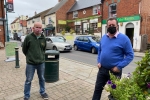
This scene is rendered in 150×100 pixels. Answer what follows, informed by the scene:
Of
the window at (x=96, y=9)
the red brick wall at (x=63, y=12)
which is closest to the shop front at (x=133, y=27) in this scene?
the window at (x=96, y=9)

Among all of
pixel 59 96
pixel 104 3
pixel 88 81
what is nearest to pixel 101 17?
pixel 104 3

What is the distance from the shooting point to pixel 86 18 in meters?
25.8

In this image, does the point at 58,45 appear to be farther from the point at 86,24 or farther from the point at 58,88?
the point at 86,24

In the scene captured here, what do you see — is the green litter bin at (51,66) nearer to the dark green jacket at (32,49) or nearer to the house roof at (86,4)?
the dark green jacket at (32,49)

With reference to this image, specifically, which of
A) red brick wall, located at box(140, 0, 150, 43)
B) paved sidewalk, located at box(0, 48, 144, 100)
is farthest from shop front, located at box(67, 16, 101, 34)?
paved sidewalk, located at box(0, 48, 144, 100)

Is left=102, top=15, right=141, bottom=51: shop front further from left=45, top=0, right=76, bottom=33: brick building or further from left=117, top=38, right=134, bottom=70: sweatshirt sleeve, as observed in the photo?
left=45, top=0, right=76, bottom=33: brick building

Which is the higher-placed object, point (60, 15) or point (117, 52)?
point (60, 15)

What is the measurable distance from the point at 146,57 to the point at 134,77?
33 centimetres

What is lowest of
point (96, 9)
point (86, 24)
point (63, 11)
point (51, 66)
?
point (51, 66)

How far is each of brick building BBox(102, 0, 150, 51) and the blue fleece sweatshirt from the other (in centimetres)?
1348

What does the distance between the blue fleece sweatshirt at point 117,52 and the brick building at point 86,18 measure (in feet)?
64.0

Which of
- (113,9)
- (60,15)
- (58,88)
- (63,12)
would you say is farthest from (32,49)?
(63,12)

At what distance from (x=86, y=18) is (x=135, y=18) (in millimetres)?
11131

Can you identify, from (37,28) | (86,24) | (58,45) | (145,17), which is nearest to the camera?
(37,28)
